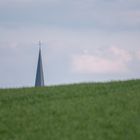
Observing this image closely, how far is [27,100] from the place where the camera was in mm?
24000

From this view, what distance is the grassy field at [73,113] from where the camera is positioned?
61.3ft

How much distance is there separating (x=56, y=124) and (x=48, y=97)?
15.7 ft

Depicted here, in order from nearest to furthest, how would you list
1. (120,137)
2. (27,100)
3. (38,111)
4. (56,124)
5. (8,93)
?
1. (120,137)
2. (56,124)
3. (38,111)
4. (27,100)
5. (8,93)

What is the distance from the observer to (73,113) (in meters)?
→ 20.9

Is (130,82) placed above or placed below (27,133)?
above

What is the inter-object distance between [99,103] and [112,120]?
2.42 m

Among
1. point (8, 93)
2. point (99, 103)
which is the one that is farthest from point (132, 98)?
point (8, 93)

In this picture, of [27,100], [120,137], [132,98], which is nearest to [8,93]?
[27,100]

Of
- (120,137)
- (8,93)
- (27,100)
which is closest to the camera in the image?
(120,137)

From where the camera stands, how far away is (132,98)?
22.6m

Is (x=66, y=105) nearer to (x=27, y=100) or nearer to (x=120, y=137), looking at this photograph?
(x=27, y=100)

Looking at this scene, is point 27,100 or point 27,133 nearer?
point 27,133

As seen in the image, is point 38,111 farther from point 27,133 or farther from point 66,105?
point 27,133

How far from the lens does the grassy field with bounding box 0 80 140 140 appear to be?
18.7m
